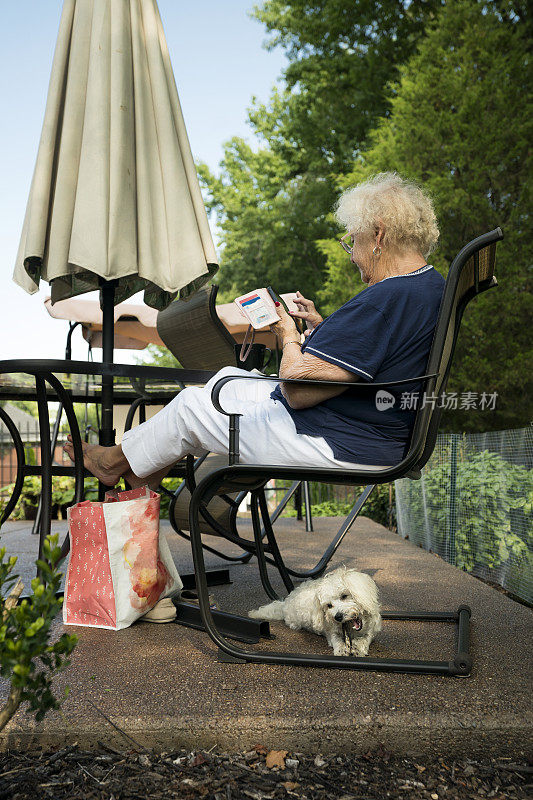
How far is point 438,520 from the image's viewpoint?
4.35m

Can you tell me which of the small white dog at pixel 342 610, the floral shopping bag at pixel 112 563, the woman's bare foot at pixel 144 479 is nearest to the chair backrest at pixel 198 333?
the woman's bare foot at pixel 144 479

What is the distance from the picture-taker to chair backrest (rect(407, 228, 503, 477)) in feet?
6.19

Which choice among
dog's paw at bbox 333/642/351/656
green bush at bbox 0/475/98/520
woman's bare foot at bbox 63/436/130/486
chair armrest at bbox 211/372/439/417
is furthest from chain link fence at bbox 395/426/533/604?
green bush at bbox 0/475/98/520

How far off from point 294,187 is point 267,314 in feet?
50.8

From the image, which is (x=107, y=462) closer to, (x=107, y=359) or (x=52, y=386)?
(x=52, y=386)

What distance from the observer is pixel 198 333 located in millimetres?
4020

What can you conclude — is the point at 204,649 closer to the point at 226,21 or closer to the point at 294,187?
the point at 294,187

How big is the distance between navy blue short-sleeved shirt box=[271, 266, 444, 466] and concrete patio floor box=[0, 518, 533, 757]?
659 mm

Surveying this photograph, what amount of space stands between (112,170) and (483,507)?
2.66 meters

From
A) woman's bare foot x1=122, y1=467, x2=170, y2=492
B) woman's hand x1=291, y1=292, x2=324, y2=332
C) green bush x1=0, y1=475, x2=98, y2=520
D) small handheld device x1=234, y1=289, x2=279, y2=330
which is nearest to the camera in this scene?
small handheld device x1=234, y1=289, x2=279, y2=330

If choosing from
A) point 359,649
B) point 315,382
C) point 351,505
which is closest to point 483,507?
point 359,649

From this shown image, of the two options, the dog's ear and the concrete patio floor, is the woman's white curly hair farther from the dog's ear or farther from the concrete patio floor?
the concrete patio floor

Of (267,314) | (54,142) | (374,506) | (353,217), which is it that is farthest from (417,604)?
(374,506)

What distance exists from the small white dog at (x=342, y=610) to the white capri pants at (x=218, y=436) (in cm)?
41
